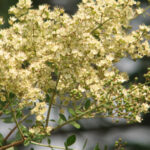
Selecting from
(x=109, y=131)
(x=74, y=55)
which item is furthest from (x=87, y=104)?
(x=109, y=131)

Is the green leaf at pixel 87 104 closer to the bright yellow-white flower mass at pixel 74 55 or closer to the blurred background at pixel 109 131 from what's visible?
the bright yellow-white flower mass at pixel 74 55

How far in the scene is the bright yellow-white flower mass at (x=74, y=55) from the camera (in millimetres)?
995

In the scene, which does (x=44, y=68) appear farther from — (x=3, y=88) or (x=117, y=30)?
(x=117, y=30)

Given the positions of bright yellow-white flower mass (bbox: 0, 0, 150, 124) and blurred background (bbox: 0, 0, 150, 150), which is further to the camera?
blurred background (bbox: 0, 0, 150, 150)

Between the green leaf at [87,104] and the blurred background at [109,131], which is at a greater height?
the green leaf at [87,104]

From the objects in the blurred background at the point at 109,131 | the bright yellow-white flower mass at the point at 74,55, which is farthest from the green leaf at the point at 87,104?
the blurred background at the point at 109,131

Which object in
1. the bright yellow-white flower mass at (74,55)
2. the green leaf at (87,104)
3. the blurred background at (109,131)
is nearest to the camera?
the bright yellow-white flower mass at (74,55)

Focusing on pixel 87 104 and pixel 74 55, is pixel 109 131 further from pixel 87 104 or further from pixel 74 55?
pixel 74 55

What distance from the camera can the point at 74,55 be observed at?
3.22 ft

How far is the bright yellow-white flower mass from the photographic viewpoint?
1.00 m

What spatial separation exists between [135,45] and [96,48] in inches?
9.0

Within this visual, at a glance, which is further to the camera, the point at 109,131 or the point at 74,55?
the point at 109,131

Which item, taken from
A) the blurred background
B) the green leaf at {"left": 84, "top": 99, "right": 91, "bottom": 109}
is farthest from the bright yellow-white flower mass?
the blurred background

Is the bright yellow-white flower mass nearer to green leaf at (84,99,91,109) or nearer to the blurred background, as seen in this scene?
green leaf at (84,99,91,109)
